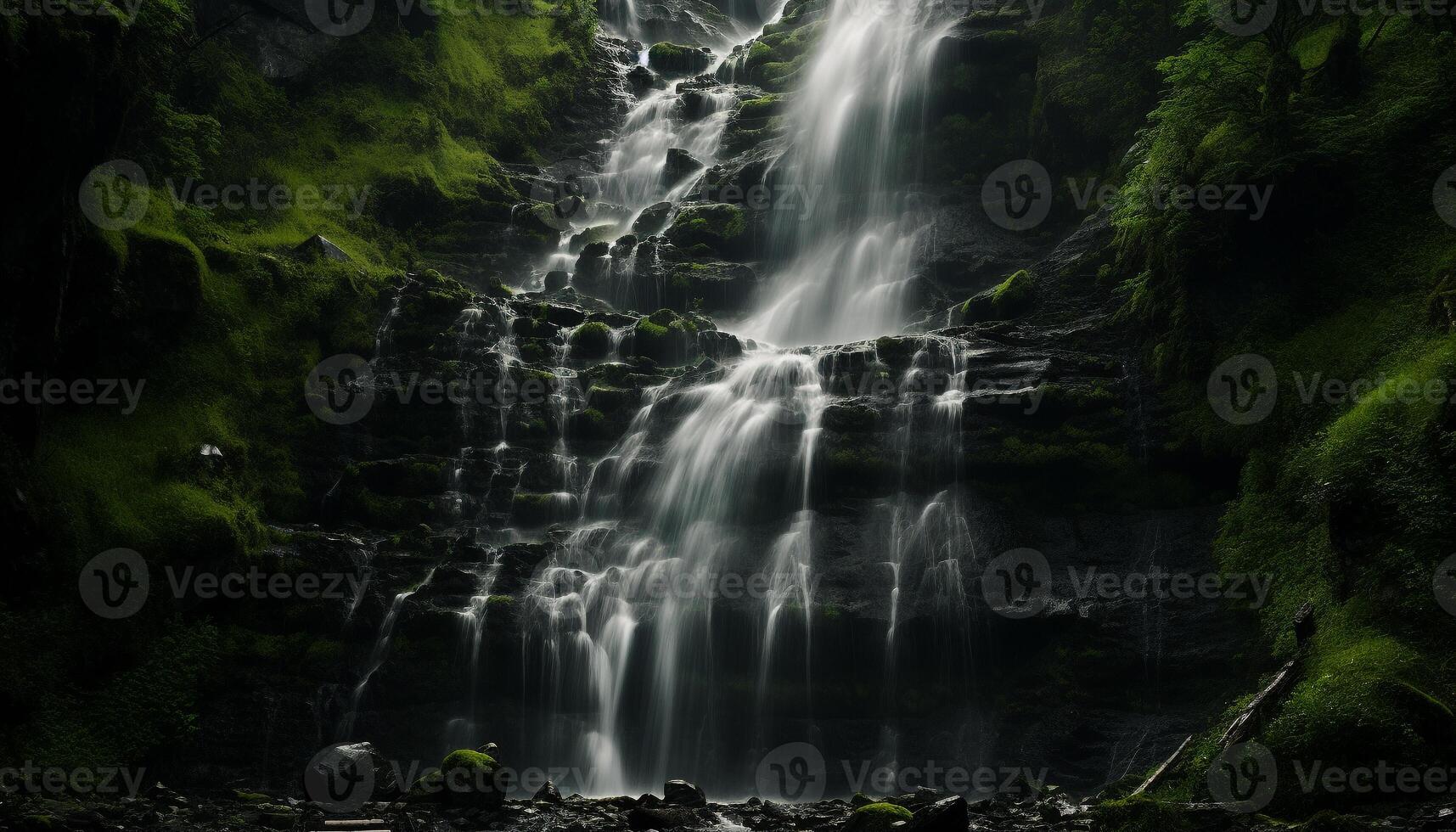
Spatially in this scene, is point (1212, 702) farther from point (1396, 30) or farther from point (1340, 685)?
point (1396, 30)

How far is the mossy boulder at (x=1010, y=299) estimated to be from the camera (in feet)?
69.9

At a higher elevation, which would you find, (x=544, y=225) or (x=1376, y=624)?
(x=544, y=225)

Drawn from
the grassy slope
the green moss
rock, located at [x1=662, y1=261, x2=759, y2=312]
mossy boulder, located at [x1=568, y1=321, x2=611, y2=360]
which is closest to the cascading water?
mossy boulder, located at [x1=568, y1=321, x2=611, y2=360]

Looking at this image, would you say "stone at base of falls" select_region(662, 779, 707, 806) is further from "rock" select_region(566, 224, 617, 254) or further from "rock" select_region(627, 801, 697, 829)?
"rock" select_region(566, 224, 617, 254)

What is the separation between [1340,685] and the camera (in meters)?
10.5

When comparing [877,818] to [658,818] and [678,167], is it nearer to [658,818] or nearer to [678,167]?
[658,818]

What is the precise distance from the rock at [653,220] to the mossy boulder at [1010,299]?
11748 millimetres

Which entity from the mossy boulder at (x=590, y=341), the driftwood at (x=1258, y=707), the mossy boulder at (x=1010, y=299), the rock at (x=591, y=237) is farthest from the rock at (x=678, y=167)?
the driftwood at (x=1258, y=707)

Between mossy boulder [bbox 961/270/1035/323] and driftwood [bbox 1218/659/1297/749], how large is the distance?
1096 centimetres

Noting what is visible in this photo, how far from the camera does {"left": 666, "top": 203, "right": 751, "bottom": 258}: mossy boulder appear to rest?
28.8m

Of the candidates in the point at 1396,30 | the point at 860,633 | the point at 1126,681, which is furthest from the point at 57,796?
the point at 1396,30

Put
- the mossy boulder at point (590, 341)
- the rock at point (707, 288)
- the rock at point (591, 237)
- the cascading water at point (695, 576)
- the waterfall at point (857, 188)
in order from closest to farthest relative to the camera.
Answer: the cascading water at point (695, 576) < the mossy boulder at point (590, 341) < the waterfall at point (857, 188) < the rock at point (707, 288) < the rock at point (591, 237)

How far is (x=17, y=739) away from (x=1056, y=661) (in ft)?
52.0

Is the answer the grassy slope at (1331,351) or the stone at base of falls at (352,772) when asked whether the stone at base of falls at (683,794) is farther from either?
the grassy slope at (1331,351)
